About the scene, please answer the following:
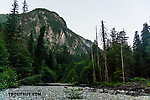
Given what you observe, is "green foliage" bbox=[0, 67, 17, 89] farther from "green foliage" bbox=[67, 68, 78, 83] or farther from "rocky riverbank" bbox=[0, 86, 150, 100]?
"green foliage" bbox=[67, 68, 78, 83]

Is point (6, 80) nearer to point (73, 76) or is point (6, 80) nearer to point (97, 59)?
point (97, 59)

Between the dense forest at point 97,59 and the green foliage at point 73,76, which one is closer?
the dense forest at point 97,59

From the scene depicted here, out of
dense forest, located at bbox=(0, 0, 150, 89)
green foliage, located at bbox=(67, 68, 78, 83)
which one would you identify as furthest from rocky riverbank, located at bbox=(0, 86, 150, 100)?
green foliage, located at bbox=(67, 68, 78, 83)

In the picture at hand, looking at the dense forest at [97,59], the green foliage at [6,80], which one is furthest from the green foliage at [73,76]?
the green foliage at [6,80]

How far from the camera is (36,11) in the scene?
19350cm

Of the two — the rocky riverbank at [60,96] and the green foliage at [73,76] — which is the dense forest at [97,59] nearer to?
the green foliage at [73,76]

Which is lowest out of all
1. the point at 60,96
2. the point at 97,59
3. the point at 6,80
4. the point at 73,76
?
the point at 73,76

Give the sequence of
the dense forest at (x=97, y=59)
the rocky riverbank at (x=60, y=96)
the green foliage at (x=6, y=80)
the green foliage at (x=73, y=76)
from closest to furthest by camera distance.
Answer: the rocky riverbank at (x=60, y=96) < the green foliage at (x=6, y=80) < the dense forest at (x=97, y=59) < the green foliage at (x=73, y=76)

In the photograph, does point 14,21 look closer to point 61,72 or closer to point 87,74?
point 87,74

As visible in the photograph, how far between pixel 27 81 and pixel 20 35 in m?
10.2

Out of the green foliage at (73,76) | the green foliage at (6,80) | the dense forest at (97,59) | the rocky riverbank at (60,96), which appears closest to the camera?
the rocky riverbank at (60,96)

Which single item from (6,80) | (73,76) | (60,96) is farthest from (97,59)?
(60,96)

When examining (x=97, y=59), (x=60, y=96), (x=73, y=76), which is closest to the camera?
(x=60, y=96)

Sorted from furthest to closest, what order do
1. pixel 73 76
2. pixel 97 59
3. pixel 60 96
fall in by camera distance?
pixel 73 76 < pixel 97 59 < pixel 60 96
